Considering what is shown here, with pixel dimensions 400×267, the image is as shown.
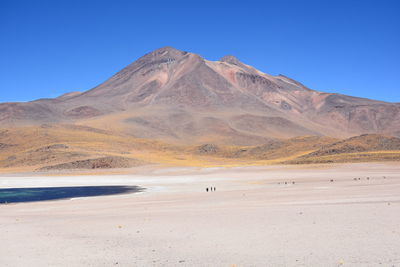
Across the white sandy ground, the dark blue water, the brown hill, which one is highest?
the brown hill

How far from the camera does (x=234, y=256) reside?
34.0 ft

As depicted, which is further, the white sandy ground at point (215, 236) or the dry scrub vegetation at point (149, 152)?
the dry scrub vegetation at point (149, 152)

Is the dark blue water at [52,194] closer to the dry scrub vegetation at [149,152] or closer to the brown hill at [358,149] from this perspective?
the dry scrub vegetation at [149,152]

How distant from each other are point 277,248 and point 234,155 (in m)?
87.6

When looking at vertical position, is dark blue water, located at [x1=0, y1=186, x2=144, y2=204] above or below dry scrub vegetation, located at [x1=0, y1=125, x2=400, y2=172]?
below

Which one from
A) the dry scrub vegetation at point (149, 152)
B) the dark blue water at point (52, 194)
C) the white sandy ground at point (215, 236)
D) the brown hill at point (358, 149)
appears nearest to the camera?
the white sandy ground at point (215, 236)

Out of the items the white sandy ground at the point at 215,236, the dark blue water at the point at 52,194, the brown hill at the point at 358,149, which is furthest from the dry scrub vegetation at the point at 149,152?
the white sandy ground at the point at 215,236

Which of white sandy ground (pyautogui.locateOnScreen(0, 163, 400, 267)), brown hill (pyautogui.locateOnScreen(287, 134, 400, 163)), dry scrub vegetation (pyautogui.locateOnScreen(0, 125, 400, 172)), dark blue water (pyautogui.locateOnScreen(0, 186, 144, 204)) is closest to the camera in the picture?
white sandy ground (pyautogui.locateOnScreen(0, 163, 400, 267))

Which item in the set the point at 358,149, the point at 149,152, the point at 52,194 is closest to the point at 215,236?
the point at 52,194

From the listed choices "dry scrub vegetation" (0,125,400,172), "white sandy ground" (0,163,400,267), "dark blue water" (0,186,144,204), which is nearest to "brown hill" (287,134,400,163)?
"dry scrub vegetation" (0,125,400,172)

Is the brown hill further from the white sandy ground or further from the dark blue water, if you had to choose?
the white sandy ground

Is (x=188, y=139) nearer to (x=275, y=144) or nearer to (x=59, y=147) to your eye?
(x=275, y=144)

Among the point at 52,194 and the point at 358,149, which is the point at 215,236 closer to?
the point at 52,194

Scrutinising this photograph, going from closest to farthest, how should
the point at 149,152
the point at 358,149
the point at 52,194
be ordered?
the point at 52,194, the point at 358,149, the point at 149,152
